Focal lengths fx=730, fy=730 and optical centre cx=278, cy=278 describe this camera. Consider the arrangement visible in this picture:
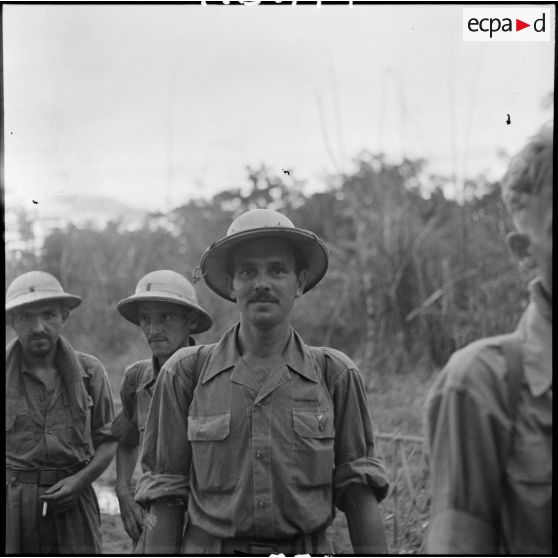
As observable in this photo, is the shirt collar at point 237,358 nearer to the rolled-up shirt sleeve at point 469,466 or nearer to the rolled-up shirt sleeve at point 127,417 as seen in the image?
the rolled-up shirt sleeve at point 469,466

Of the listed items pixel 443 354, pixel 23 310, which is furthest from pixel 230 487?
pixel 443 354

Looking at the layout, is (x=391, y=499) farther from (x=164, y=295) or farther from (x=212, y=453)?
(x=212, y=453)

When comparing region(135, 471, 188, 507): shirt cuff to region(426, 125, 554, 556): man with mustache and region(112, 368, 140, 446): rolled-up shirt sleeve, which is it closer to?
region(426, 125, 554, 556): man with mustache

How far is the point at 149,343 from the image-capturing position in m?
3.52

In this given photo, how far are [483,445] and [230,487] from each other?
93 cm

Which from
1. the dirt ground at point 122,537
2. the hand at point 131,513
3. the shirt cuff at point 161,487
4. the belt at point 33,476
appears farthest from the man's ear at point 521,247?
the belt at point 33,476

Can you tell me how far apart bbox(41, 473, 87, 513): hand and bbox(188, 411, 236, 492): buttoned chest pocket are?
1211mm

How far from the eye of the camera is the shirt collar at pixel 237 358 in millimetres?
2557

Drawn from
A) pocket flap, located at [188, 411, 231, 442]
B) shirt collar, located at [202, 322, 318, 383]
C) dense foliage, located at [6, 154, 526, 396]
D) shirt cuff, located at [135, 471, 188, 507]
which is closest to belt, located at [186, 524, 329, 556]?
shirt cuff, located at [135, 471, 188, 507]

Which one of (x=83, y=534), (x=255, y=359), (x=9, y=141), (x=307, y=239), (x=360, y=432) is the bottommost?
(x=83, y=534)

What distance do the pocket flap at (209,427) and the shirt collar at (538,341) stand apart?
1.02m

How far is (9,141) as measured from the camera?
10.4 ft

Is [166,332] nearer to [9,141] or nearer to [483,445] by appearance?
[9,141]

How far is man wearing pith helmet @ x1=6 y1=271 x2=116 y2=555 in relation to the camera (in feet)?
11.2
